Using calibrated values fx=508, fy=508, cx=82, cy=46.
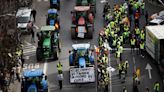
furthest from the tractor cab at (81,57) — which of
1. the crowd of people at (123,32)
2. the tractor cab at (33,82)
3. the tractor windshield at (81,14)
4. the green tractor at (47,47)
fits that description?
the tractor windshield at (81,14)

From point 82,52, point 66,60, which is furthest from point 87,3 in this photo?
point 82,52

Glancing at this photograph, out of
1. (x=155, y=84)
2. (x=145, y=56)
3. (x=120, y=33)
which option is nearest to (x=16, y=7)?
(x=120, y=33)

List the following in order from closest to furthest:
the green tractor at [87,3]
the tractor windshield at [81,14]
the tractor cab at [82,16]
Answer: the tractor cab at [82,16]
the tractor windshield at [81,14]
the green tractor at [87,3]

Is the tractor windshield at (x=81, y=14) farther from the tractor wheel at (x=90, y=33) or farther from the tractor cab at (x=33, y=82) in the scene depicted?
the tractor cab at (x=33, y=82)

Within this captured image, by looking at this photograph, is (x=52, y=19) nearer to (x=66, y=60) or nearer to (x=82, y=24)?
(x=82, y=24)

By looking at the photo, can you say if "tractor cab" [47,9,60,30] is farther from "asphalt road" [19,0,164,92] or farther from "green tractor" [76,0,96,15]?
"green tractor" [76,0,96,15]

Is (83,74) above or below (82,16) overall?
below

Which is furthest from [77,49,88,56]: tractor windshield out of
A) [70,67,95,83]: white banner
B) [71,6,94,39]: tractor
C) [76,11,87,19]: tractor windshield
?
[76,11,87,19]: tractor windshield
